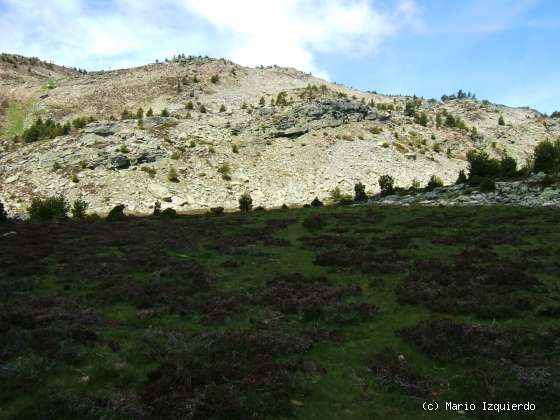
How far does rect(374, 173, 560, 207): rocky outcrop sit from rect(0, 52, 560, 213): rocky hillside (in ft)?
81.4

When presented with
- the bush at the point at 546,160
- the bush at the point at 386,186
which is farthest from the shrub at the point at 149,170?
the bush at the point at 546,160

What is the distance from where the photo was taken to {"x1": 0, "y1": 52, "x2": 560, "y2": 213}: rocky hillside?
8150 cm

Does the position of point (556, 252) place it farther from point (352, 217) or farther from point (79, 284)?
point (79, 284)

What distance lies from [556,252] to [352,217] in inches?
913

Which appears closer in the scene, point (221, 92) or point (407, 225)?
point (407, 225)

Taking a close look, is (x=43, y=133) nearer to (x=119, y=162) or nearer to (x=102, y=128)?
(x=102, y=128)

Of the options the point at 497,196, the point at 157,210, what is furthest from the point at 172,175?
the point at 497,196

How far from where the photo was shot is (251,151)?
97.8 metres

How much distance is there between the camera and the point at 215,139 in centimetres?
10038

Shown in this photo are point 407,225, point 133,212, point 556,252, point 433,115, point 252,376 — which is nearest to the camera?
point 252,376

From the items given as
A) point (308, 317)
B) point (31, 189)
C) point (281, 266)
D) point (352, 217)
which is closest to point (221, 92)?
point (31, 189)

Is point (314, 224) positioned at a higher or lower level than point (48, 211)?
lower

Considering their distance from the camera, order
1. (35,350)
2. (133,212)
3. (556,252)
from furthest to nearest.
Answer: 1. (133,212)
2. (556,252)
3. (35,350)

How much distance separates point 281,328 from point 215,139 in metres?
86.5
